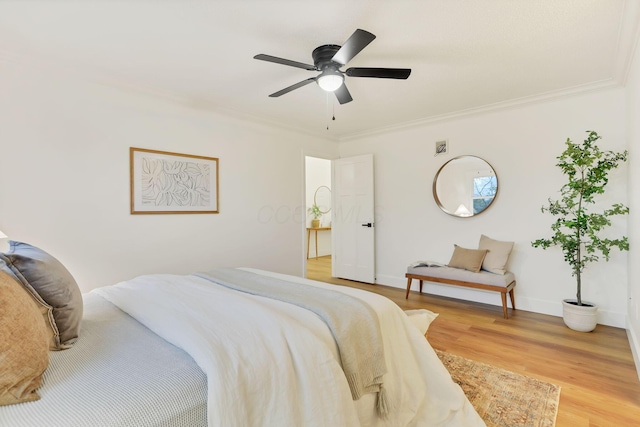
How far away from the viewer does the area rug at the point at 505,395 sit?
68.5 inches

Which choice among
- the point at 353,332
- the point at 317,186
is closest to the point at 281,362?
the point at 353,332

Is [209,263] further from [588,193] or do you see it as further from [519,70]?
[588,193]

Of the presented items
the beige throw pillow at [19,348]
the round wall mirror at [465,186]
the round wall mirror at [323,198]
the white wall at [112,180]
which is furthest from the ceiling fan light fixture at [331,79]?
the round wall mirror at [323,198]

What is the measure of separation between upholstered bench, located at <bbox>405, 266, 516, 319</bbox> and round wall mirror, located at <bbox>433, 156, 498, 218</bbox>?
80 centimetres

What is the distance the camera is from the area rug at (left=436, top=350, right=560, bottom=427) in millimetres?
1740

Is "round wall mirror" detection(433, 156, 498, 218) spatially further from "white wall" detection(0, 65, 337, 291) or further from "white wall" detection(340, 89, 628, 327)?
"white wall" detection(0, 65, 337, 291)

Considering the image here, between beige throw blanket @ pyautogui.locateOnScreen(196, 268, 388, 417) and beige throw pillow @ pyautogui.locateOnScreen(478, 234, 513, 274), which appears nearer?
beige throw blanket @ pyautogui.locateOnScreen(196, 268, 388, 417)

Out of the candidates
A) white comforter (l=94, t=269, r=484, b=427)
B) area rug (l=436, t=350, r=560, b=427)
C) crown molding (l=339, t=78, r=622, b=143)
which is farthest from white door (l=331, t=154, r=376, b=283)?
white comforter (l=94, t=269, r=484, b=427)

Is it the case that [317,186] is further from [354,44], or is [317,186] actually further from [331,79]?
[354,44]

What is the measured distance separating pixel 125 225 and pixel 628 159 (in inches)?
188

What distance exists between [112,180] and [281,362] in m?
2.73

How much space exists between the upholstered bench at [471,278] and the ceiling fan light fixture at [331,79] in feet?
8.30

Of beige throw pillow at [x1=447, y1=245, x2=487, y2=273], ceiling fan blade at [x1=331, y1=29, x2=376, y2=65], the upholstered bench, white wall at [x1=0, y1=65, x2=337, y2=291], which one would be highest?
ceiling fan blade at [x1=331, y1=29, x2=376, y2=65]

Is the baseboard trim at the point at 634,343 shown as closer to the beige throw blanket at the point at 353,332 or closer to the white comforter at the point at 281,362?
the white comforter at the point at 281,362
